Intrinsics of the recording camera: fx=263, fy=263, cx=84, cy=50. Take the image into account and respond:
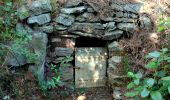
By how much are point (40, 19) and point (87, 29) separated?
890 mm

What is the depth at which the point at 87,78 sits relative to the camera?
5.22 m

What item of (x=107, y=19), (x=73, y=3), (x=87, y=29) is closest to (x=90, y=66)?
(x=87, y=29)

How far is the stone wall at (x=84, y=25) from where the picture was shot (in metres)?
4.86

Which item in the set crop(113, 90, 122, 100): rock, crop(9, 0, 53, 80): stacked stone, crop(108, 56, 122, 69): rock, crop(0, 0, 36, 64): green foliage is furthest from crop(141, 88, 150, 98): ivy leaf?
crop(108, 56, 122, 69): rock

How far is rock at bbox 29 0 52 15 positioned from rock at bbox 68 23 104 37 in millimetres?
563

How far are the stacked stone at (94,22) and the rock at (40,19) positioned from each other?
179mm

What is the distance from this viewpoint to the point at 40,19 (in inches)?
185

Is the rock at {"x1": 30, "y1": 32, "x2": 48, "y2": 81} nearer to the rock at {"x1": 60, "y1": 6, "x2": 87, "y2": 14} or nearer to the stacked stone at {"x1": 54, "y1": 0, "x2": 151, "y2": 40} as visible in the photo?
the stacked stone at {"x1": 54, "y1": 0, "x2": 151, "y2": 40}

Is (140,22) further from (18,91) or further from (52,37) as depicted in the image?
(18,91)

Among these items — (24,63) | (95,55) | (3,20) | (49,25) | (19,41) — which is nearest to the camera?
(19,41)

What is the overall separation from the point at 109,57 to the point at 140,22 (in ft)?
2.93

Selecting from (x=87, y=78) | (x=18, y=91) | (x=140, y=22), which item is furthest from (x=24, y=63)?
(x=140, y=22)

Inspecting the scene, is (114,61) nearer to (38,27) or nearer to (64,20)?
(64,20)

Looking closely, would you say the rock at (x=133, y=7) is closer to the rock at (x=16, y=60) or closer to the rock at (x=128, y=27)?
the rock at (x=128, y=27)
